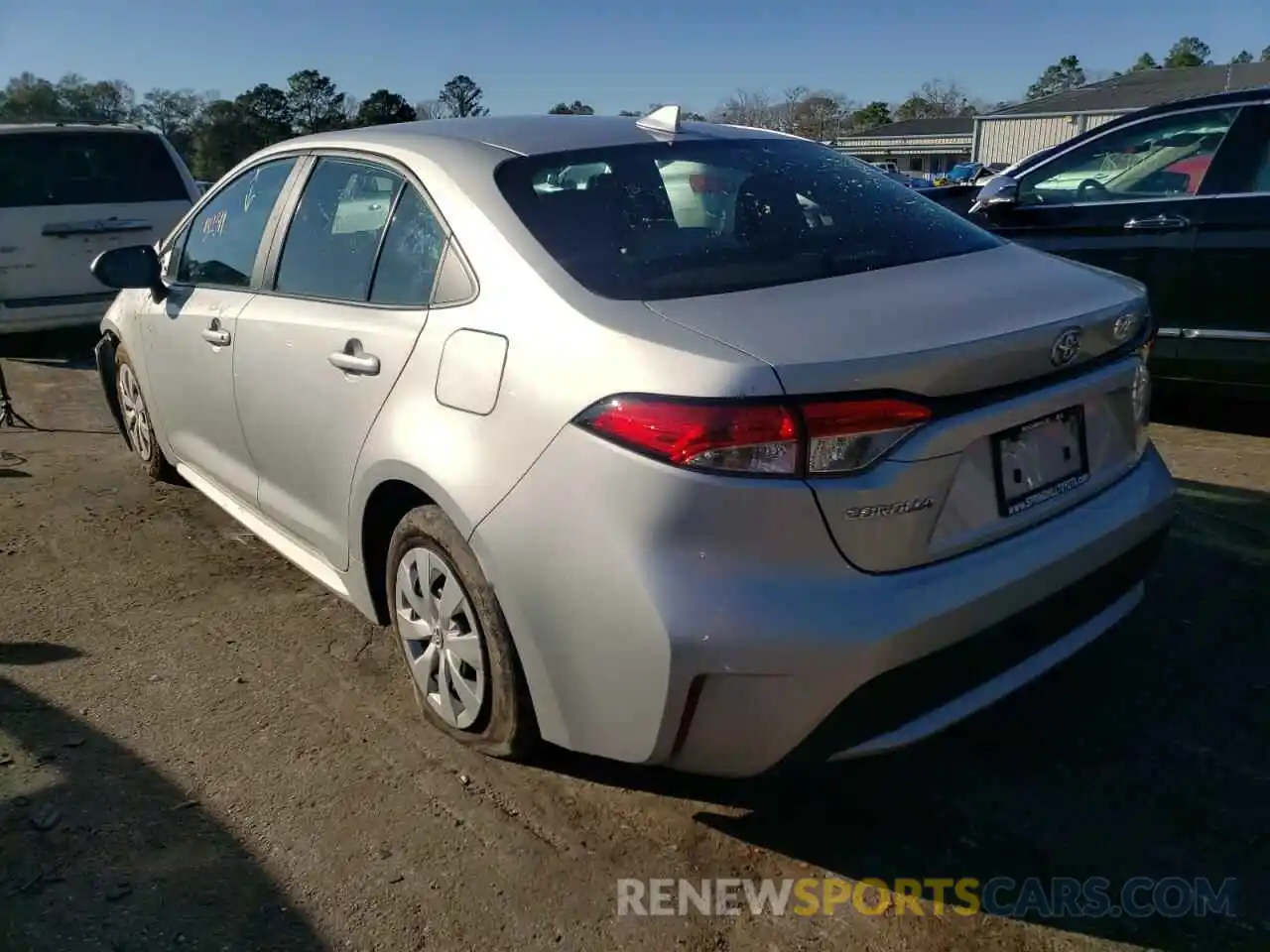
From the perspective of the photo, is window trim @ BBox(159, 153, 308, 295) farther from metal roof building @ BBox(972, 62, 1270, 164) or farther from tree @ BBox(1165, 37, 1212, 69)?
tree @ BBox(1165, 37, 1212, 69)

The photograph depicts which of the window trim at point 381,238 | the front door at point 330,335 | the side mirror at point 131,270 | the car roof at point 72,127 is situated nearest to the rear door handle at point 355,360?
the front door at point 330,335

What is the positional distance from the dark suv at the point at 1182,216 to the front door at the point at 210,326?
12.5ft

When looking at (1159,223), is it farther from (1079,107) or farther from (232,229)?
(1079,107)

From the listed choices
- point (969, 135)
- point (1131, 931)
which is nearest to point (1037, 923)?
point (1131, 931)

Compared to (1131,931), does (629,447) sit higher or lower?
higher

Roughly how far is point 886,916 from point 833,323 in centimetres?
125

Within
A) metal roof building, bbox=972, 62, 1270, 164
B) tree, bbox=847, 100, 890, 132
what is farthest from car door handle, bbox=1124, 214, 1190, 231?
tree, bbox=847, 100, 890, 132

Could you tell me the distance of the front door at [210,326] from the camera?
372cm

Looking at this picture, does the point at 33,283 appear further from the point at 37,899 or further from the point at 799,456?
the point at 799,456

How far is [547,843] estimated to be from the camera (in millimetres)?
2520

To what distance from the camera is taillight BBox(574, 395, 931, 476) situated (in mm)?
2021

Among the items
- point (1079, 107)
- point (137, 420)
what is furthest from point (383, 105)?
point (1079, 107)

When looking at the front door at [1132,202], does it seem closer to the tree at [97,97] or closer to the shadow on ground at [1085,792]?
the shadow on ground at [1085,792]

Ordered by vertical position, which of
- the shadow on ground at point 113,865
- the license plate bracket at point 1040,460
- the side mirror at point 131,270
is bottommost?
the shadow on ground at point 113,865
